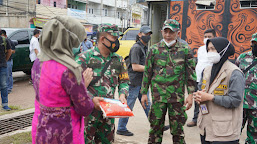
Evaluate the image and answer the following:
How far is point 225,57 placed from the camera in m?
2.61

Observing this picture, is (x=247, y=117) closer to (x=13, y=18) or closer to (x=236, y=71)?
(x=236, y=71)

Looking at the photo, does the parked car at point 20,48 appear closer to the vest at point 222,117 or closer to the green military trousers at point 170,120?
the green military trousers at point 170,120

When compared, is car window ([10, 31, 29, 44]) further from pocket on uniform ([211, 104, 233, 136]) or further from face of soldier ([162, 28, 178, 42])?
pocket on uniform ([211, 104, 233, 136])

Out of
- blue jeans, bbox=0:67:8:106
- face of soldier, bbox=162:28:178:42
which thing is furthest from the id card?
blue jeans, bbox=0:67:8:106

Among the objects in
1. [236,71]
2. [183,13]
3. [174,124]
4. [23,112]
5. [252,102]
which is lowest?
[23,112]

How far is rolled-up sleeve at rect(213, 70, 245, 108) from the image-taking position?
246 cm

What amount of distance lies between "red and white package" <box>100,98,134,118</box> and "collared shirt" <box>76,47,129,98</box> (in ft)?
0.96

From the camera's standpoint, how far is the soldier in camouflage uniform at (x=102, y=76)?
279 centimetres

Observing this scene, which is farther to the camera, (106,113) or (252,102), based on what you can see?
(252,102)

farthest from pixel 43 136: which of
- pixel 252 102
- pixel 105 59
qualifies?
pixel 252 102

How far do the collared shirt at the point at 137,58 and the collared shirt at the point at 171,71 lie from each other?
3.18ft

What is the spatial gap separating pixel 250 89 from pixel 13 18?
25277 mm

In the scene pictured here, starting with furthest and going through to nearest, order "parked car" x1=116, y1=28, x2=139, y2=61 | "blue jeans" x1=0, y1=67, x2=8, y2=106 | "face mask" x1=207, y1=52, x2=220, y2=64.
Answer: "parked car" x1=116, y1=28, x2=139, y2=61 < "blue jeans" x1=0, y1=67, x2=8, y2=106 < "face mask" x1=207, y1=52, x2=220, y2=64

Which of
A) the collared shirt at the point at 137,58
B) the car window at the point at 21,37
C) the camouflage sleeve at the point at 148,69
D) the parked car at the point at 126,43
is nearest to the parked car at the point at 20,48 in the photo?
the car window at the point at 21,37
